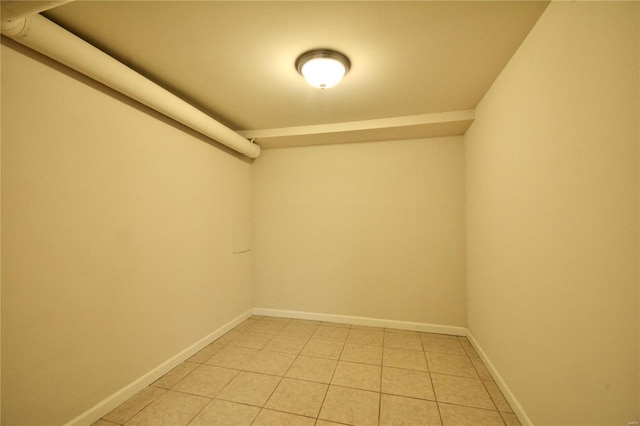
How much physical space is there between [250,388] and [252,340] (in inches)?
34.4

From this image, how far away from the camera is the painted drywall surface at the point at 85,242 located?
1.32 m

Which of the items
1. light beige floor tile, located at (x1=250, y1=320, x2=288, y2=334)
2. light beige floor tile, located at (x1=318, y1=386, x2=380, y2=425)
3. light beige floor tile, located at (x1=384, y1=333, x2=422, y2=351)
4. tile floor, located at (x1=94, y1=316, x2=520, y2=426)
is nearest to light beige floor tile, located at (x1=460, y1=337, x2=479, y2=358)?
tile floor, located at (x1=94, y1=316, x2=520, y2=426)

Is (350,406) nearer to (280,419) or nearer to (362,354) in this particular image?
(280,419)

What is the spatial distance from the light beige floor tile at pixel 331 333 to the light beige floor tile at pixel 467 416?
49.9 inches

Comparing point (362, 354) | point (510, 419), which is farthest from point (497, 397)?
point (362, 354)

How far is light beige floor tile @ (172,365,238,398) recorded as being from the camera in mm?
1969

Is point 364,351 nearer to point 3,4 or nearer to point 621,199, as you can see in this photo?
point 621,199

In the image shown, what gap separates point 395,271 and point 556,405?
76.6 inches

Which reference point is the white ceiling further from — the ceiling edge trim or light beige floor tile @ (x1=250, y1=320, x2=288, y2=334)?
light beige floor tile @ (x1=250, y1=320, x2=288, y2=334)

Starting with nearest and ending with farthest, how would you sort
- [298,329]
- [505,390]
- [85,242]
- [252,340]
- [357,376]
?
[85,242]
[505,390]
[357,376]
[252,340]
[298,329]

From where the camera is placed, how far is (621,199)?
3.07ft

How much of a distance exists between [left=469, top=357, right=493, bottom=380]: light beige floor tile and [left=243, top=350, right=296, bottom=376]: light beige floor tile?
68.3 inches

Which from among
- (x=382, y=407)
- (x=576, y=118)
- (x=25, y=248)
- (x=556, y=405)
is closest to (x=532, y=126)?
(x=576, y=118)

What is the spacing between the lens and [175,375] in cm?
218
